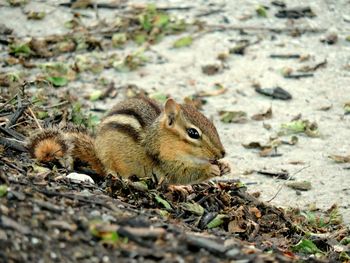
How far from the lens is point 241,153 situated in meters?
7.79

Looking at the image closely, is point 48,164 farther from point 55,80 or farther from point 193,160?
point 55,80

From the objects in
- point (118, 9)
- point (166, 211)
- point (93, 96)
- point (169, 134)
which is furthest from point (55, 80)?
point (166, 211)

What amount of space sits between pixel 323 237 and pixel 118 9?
5.07m

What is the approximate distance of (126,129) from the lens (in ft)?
20.9

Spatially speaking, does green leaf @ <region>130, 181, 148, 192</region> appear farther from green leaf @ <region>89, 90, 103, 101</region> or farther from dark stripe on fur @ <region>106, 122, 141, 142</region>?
green leaf @ <region>89, 90, 103, 101</region>

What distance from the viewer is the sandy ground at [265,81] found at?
24.3ft

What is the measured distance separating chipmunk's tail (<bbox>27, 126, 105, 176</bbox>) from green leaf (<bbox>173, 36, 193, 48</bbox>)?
3172 millimetres

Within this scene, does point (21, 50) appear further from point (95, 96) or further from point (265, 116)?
point (265, 116)

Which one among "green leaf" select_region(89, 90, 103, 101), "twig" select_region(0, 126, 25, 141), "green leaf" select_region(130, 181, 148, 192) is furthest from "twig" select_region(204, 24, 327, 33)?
"green leaf" select_region(130, 181, 148, 192)

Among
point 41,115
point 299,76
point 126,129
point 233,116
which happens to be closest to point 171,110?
point 126,129

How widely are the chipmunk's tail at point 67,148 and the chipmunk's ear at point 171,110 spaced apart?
1.99ft

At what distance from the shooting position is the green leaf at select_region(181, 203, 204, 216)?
19.2ft

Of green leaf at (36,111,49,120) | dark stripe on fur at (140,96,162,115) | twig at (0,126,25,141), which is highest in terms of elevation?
dark stripe on fur at (140,96,162,115)

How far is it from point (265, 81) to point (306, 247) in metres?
3.61
